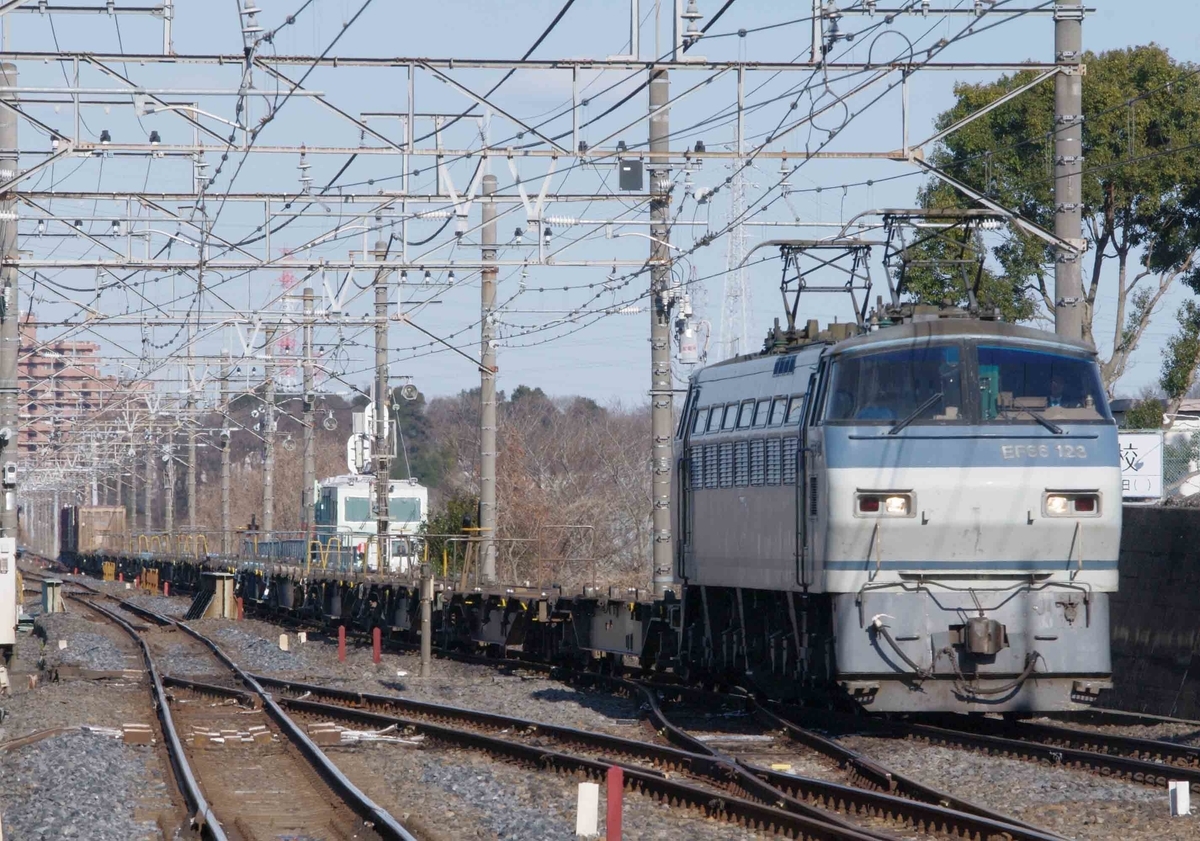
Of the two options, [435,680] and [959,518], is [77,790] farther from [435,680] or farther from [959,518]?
[435,680]

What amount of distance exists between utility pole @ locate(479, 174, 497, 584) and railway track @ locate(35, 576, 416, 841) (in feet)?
27.4

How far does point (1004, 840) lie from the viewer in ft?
30.6

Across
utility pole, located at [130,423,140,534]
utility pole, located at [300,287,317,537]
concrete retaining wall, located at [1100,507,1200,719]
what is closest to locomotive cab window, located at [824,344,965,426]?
concrete retaining wall, located at [1100,507,1200,719]

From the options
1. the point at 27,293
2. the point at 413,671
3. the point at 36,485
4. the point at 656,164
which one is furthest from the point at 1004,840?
the point at 36,485

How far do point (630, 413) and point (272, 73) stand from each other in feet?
319

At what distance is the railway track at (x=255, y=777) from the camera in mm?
11008

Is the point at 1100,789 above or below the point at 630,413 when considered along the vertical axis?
below

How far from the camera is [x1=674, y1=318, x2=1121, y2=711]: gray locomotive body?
13.7 meters

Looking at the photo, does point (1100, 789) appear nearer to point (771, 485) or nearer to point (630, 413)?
point (771, 485)

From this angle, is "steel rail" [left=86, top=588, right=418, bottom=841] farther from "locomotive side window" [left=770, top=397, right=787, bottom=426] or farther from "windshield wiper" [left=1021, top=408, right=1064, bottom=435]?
"windshield wiper" [left=1021, top=408, right=1064, bottom=435]

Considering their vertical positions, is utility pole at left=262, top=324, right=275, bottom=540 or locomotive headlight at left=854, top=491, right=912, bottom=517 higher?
utility pole at left=262, top=324, right=275, bottom=540

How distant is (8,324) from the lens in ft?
80.8

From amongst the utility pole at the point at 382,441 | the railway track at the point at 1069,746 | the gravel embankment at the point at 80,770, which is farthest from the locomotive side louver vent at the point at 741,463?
the utility pole at the point at 382,441

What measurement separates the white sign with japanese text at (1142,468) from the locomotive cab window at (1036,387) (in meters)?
5.89
